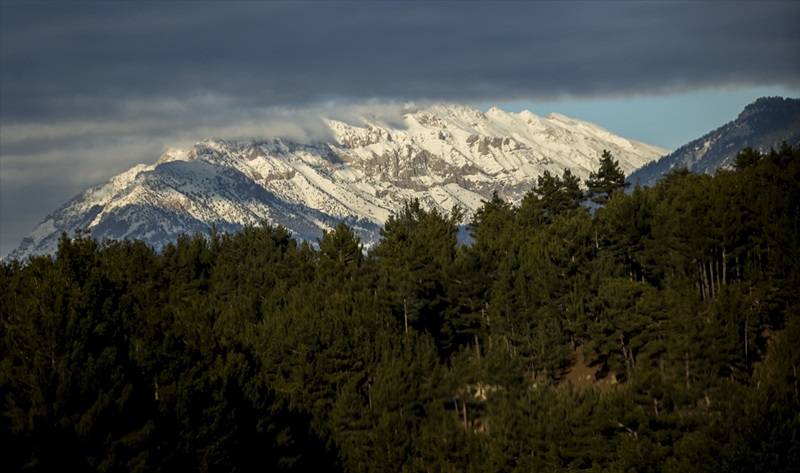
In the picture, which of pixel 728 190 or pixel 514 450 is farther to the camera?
pixel 728 190

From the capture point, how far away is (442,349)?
14375cm

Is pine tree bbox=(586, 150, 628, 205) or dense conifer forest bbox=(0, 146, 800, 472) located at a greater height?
pine tree bbox=(586, 150, 628, 205)

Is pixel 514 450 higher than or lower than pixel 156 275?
lower

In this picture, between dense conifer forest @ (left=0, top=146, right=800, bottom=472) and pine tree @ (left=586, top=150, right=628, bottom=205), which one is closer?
dense conifer forest @ (left=0, top=146, right=800, bottom=472)

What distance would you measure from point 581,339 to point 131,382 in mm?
61418

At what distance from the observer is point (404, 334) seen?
129875 mm

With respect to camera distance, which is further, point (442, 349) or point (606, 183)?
point (606, 183)

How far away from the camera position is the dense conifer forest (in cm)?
7981

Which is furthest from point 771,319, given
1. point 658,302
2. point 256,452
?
point 256,452

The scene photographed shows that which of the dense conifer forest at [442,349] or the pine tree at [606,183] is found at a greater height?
the pine tree at [606,183]

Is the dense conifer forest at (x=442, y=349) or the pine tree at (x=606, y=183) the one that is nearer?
the dense conifer forest at (x=442, y=349)

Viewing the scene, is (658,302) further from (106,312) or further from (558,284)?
(106,312)

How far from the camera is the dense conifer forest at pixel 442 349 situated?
262 ft

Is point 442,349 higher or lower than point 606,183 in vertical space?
lower
